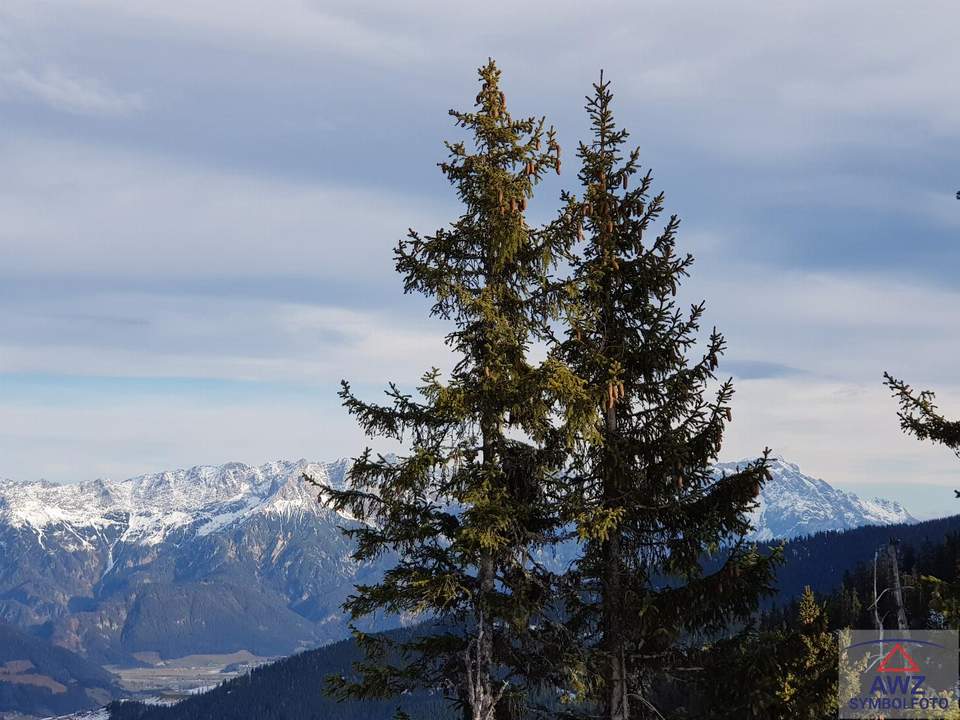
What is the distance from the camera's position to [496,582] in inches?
984

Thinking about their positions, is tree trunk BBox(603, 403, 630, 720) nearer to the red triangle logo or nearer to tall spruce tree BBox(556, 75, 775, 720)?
tall spruce tree BBox(556, 75, 775, 720)

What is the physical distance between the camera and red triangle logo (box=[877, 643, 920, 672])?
29.2m

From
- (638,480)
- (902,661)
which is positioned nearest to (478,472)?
(638,480)

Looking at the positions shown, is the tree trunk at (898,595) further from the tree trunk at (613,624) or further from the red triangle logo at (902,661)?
the red triangle logo at (902,661)

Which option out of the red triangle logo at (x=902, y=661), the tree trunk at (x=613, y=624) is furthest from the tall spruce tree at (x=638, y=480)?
the red triangle logo at (x=902, y=661)

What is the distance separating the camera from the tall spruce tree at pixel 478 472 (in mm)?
22812

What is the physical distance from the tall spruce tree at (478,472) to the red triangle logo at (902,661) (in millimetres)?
12621

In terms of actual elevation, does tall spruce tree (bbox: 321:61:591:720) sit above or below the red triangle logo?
above

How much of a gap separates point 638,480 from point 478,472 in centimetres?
423

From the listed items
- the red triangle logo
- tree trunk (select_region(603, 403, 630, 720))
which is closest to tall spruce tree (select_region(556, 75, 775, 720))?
tree trunk (select_region(603, 403, 630, 720))

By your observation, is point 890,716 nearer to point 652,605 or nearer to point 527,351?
point 652,605

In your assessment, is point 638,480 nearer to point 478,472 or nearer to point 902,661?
point 478,472

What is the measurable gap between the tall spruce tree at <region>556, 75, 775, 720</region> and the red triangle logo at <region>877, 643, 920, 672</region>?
334 inches

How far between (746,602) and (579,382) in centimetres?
672
